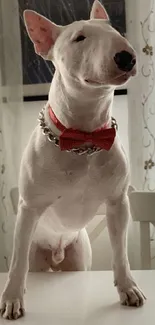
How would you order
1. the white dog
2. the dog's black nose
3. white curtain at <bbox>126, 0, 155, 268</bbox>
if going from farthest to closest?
white curtain at <bbox>126, 0, 155, 268</bbox>
the white dog
the dog's black nose

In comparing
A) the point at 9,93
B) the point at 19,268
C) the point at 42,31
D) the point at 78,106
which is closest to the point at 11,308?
the point at 19,268

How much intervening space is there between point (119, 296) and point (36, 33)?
16.8 inches

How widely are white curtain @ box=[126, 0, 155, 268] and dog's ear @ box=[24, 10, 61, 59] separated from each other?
33 cm

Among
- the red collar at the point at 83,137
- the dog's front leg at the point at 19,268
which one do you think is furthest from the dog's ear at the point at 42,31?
the dog's front leg at the point at 19,268

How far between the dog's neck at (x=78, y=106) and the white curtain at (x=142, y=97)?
326mm

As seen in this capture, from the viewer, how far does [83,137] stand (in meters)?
0.87

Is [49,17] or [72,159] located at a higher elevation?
[49,17]

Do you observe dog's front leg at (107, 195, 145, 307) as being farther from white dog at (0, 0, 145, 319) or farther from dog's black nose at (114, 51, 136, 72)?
dog's black nose at (114, 51, 136, 72)

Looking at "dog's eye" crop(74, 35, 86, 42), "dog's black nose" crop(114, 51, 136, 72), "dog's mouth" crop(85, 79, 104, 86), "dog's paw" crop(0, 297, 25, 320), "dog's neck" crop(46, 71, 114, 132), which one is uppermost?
"dog's eye" crop(74, 35, 86, 42)

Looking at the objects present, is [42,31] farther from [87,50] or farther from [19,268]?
[19,268]

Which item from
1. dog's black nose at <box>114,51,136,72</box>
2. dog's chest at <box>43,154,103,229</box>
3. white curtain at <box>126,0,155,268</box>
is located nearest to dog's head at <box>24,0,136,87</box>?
dog's black nose at <box>114,51,136,72</box>

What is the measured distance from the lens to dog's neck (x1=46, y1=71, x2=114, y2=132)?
2.77ft

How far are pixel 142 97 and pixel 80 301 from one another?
46 centimetres

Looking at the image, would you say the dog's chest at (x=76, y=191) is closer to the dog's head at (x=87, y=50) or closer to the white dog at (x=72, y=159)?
the white dog at (x=72, y=159)
